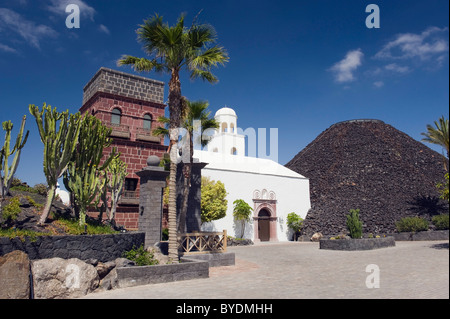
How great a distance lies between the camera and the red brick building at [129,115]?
22828 mm

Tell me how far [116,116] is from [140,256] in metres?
15.6

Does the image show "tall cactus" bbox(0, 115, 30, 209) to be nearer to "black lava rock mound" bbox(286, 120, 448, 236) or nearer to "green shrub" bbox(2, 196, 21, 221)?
"green shrub" bbox(2, 196, 21, 221)


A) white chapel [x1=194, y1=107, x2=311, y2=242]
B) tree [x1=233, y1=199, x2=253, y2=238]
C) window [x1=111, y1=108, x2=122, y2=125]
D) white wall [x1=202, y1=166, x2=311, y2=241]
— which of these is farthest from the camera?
white chapel [x1=194, y1=107, x2=311, y2=242]

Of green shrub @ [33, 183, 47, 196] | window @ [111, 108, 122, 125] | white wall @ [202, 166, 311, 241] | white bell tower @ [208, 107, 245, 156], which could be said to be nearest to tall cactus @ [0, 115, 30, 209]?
green shrub @ [33, 183, 47, 196]

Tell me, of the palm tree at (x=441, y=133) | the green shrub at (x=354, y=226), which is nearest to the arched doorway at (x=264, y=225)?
the green shrub at (x=354, y=226)

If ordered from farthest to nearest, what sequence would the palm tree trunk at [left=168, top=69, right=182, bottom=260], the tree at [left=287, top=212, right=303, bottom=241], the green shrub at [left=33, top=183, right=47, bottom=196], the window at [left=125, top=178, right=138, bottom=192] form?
the tree at [left=287, top=212, right=303, bottom=241]
the window at [left=125, top=178, right=138, bottom=192]
the green shrub at [left=33, top=183, right=47, bottom=196]
the palm tree trunk at [left=168, top=69, right=182, bottom=260]

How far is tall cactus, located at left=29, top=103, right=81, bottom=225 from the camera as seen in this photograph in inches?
450

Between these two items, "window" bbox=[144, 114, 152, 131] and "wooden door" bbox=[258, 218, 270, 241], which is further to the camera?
"wooden door" bbox=[258, 218, 270, 241]

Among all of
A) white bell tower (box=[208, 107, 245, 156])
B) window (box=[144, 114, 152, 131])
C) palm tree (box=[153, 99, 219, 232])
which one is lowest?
palm tree (box=[153, 99, 219, 232])

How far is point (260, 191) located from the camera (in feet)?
111

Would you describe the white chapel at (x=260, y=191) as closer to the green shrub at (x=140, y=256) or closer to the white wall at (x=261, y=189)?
the white wall at (x=261, y=189)

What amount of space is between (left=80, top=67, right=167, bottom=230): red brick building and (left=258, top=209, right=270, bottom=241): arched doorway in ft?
45.5
